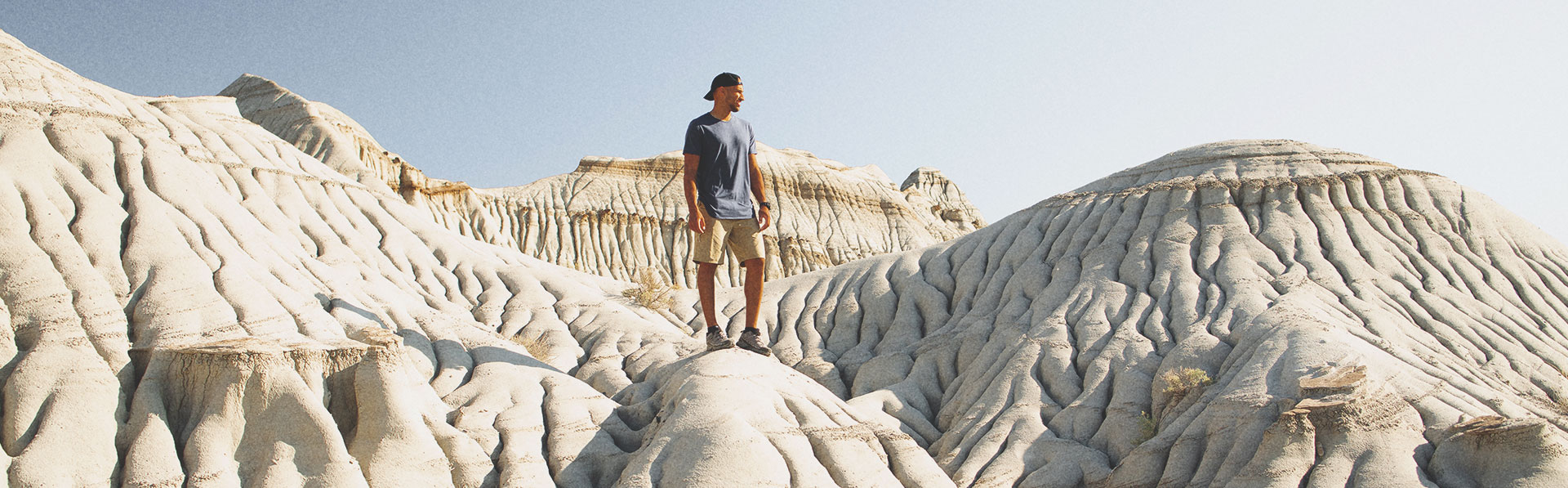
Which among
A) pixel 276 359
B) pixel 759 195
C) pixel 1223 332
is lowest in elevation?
pixel 1223 332

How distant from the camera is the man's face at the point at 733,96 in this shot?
10000 mm

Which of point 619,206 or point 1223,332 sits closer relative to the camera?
point 1223,332

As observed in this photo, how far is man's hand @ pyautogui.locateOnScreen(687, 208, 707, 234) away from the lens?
32.1 feet

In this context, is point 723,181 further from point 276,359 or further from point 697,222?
point 276,359

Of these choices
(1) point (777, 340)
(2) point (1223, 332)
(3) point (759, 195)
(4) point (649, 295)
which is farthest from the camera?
(1) point (777, 340)

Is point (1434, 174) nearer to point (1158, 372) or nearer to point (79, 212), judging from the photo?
point (1158, 372)

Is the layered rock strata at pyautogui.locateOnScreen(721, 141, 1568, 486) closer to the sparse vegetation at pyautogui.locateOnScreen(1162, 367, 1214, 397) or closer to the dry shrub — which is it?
the sparse vegetation at pyautogui.locateOnScreen(1162, 367, 1214, 397)

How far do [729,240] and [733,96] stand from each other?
1.39 meters

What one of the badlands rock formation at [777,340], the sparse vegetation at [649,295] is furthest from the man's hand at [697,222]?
the sparse vegetation at [649,295]

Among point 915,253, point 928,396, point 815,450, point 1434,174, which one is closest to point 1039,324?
point 928,396

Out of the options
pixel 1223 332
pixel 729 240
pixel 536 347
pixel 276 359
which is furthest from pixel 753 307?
pixel 1223 332

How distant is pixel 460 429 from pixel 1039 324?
755 cm

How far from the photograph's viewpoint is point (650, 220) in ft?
139

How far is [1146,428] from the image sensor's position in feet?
35.6
